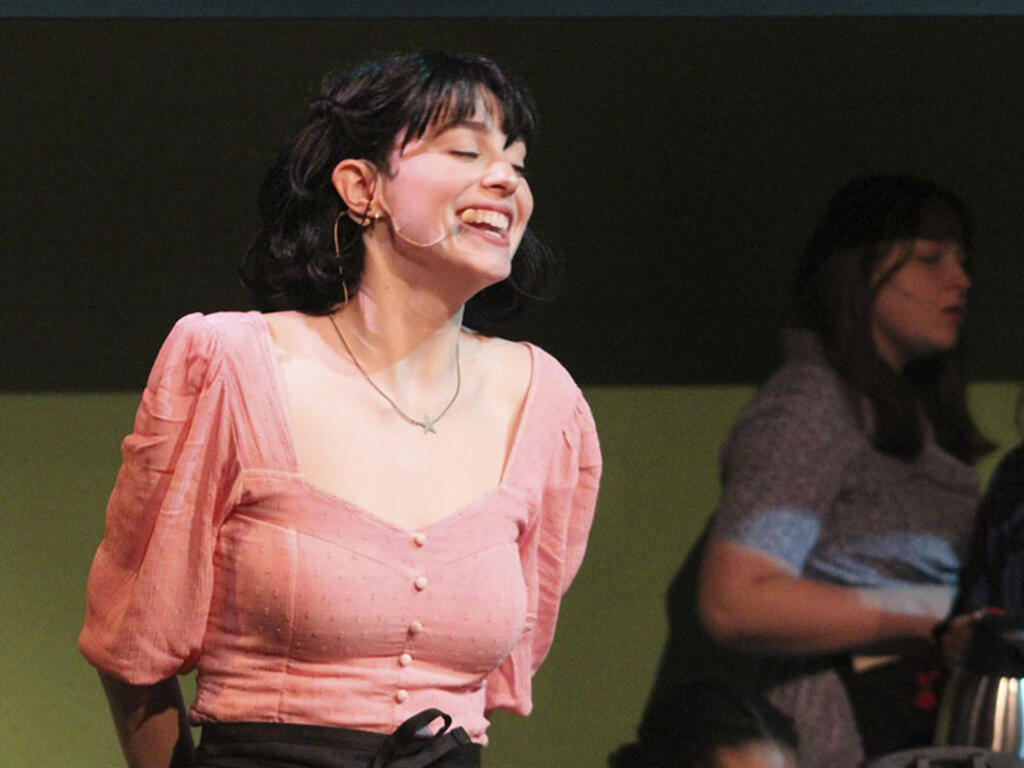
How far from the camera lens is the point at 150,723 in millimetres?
1624


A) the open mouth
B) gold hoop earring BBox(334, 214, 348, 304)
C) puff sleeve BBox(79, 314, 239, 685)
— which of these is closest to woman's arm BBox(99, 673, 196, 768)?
puff sleeve BBox(79, 314, 239, 685)

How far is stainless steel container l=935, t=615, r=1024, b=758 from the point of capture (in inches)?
75.5

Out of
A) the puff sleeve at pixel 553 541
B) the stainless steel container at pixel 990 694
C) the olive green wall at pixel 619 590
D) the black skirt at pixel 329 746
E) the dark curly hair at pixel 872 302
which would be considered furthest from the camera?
the olive green wall at pixel 619 590

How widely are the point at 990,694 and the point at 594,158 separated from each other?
913mm

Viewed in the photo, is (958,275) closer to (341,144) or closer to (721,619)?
(721,619)

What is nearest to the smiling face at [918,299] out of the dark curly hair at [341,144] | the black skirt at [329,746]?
the dark curly hair at [341,144]

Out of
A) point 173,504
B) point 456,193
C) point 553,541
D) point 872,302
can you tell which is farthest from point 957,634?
point 173,504

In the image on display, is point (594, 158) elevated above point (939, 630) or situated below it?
above

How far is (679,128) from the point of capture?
2.34 meters

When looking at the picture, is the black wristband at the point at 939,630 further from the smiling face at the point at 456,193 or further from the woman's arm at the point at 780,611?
the smiling face at the point at 456,193

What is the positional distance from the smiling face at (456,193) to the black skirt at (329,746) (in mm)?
441

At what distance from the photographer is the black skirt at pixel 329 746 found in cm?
148

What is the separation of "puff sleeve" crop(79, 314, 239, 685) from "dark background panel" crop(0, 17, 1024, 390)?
0.72 meters

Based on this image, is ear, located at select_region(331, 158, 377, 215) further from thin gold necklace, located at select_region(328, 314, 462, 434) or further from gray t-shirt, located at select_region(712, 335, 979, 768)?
gray t-shirt, located at select_region(712, 335, 979, 768)
